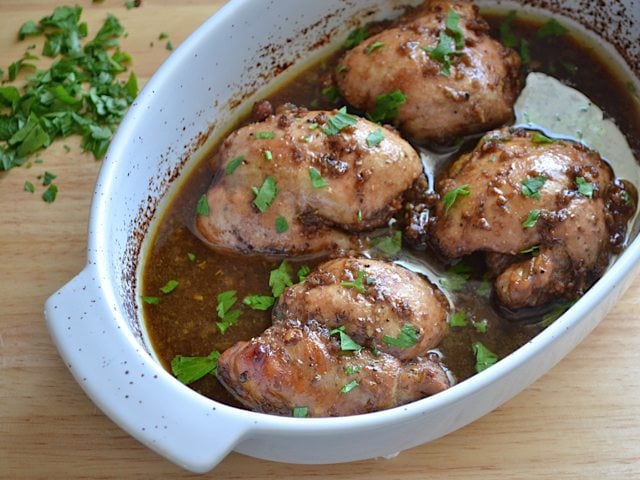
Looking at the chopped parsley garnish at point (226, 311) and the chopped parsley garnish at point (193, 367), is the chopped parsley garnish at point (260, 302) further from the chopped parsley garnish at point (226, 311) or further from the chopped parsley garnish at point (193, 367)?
the chopped parsley garnish at point (193, 367)

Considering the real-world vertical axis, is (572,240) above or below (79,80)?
above

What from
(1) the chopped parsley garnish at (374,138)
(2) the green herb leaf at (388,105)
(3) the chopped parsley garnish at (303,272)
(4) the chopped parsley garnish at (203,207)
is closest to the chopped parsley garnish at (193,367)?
(3) the chopped parsley garnish at (303,272)

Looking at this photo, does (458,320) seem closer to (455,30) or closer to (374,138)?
(374,138)

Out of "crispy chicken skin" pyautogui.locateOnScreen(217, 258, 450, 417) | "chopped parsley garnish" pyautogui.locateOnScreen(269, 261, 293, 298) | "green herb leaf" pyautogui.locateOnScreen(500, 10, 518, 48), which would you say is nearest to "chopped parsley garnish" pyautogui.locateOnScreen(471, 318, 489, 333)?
"crispy chicken skin" pyautogui.locateOnScreen(217, 258, 450, 417)

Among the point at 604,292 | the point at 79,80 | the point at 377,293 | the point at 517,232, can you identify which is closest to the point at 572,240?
the point at 517,232

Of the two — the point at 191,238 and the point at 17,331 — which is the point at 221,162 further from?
the point at 17,331
